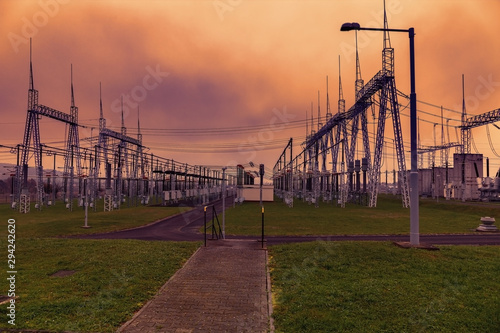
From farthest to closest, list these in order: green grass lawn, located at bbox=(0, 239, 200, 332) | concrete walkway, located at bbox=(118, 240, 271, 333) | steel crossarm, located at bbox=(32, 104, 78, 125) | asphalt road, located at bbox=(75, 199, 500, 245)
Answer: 1. steel crossarm, located at bbox=(32, 104, 78, 125)
2. asphalt road, located at bbox=(75, 199, 500, 245)
3. green grass lawn, located at bbox=(0, 239, 200, 332)
4. concrete walkway, located at bbox=(118, 240, 271, 333)

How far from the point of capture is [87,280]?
32.7 feet

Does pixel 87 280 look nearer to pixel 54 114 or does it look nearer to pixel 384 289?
pixel 384 289

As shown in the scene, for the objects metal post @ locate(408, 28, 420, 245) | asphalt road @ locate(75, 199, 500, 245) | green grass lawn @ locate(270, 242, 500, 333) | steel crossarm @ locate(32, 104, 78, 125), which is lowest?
asphalt road @ locate(75, 199, 500, 245)

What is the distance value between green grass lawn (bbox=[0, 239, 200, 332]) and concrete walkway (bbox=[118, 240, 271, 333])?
0.51 m

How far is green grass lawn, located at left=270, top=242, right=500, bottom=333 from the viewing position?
7090 mm

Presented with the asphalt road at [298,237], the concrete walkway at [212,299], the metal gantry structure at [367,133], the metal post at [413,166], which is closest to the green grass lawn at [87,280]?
the concrete walkway at [212,299]

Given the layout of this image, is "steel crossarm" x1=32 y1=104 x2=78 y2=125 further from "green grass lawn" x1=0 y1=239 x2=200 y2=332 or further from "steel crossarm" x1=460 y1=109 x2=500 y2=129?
"steel crossarm" x1=460 y1=109 x2=500 y2=129

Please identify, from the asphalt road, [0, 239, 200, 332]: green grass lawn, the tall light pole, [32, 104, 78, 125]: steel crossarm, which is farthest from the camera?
[32, 104, 78, 125]: steel crossarm

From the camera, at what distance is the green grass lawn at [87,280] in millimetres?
7332

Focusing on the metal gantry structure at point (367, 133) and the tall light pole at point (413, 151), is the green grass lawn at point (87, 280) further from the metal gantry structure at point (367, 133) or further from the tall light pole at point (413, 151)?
the metal gantry structure at point (367, 133)

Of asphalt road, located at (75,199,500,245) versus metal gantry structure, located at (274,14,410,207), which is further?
metal gantry structure, located at (274,14,410,207)

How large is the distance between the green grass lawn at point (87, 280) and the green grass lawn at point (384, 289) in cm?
369

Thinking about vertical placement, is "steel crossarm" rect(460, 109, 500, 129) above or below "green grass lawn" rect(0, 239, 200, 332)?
above

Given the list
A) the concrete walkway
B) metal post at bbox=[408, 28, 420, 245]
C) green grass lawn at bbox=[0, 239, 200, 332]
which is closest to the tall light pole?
metal post at bbox=[408, 28, 420, 245]
